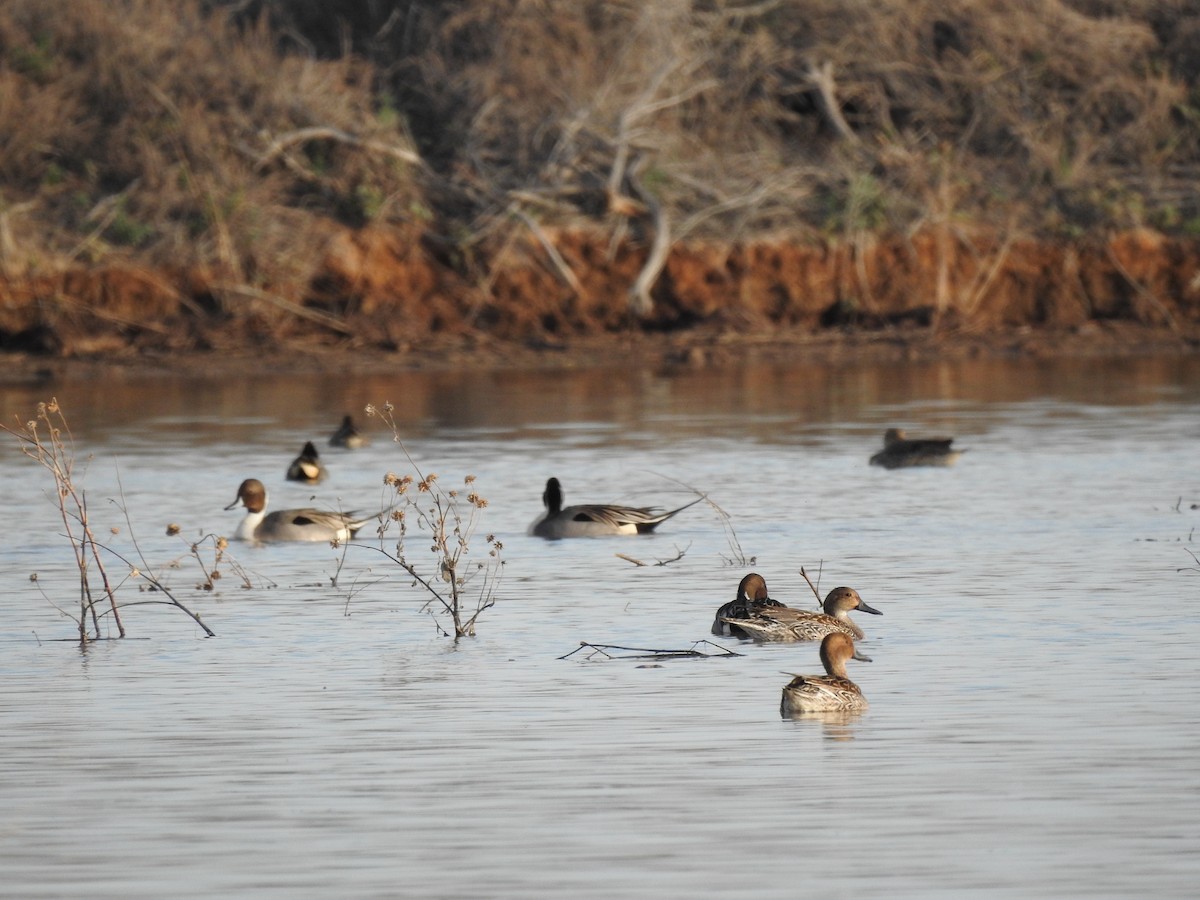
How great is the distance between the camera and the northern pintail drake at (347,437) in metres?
21.9

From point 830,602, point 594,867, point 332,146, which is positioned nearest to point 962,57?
point 332,146

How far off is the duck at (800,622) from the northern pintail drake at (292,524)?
4.84 metres

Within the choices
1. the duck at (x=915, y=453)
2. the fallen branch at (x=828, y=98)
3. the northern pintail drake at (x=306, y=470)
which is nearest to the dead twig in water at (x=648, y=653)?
the northern pintail drake at (x=306, y=470)

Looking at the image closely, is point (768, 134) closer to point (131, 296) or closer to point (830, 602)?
point (131, 296)

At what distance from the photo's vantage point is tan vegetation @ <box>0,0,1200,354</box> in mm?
31844

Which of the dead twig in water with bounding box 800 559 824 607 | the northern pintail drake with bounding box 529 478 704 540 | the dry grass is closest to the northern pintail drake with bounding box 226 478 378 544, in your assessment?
the northern pintail drake with bounding box 529 478 704 540

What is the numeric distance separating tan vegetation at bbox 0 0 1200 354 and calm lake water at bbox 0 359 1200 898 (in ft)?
40.8

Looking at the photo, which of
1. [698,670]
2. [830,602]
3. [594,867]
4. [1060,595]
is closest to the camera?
[594,867]

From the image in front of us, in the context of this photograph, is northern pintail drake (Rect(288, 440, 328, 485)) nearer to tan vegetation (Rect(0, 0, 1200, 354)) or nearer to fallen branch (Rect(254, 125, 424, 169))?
tan vegetation (Rect(0, 0, 1200, 354))

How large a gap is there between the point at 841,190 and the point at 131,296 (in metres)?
9.93

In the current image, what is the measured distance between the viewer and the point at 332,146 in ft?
110

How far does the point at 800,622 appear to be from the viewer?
11.0 m

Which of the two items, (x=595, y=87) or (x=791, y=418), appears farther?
(x=595, y=87)

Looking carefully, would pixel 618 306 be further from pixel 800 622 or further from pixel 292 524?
pixel 800 622
